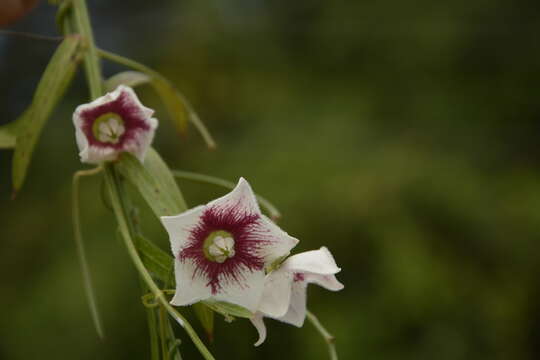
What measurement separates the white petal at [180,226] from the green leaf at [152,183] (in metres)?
0.05

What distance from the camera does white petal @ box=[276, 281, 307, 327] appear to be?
0.39 meters

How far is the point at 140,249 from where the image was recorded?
1.30ft

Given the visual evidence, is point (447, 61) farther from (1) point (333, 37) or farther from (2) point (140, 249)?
(2) point (140, 249)

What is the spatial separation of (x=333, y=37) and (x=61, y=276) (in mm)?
881

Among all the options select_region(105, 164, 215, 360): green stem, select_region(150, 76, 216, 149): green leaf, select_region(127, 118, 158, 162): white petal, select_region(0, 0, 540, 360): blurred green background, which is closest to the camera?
select_region(105, 164, 215, 360): green stem

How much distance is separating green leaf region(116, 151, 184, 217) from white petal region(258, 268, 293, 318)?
0.26ft

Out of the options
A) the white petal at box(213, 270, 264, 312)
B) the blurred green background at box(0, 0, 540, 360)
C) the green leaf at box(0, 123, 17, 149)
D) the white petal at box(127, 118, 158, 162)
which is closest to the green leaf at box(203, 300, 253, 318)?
the white petal at box(213, 270, 264, 312)

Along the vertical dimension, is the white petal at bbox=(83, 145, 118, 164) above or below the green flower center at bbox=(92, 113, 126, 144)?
below

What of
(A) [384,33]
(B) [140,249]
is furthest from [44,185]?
(B) [140,249]

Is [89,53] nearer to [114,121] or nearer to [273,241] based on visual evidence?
[114,121]

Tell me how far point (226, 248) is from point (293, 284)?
0.04m

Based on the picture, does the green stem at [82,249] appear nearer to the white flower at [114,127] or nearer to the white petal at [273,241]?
the white flower at [114,127]

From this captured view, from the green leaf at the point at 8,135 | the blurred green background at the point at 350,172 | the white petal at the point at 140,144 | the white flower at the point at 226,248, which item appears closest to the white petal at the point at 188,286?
the white flower at the point at 226,248

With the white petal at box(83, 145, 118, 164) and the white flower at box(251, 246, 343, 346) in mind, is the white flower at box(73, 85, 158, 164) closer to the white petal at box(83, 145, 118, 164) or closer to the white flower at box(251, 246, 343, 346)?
the white petal at box(83, 145, 118, 164)
